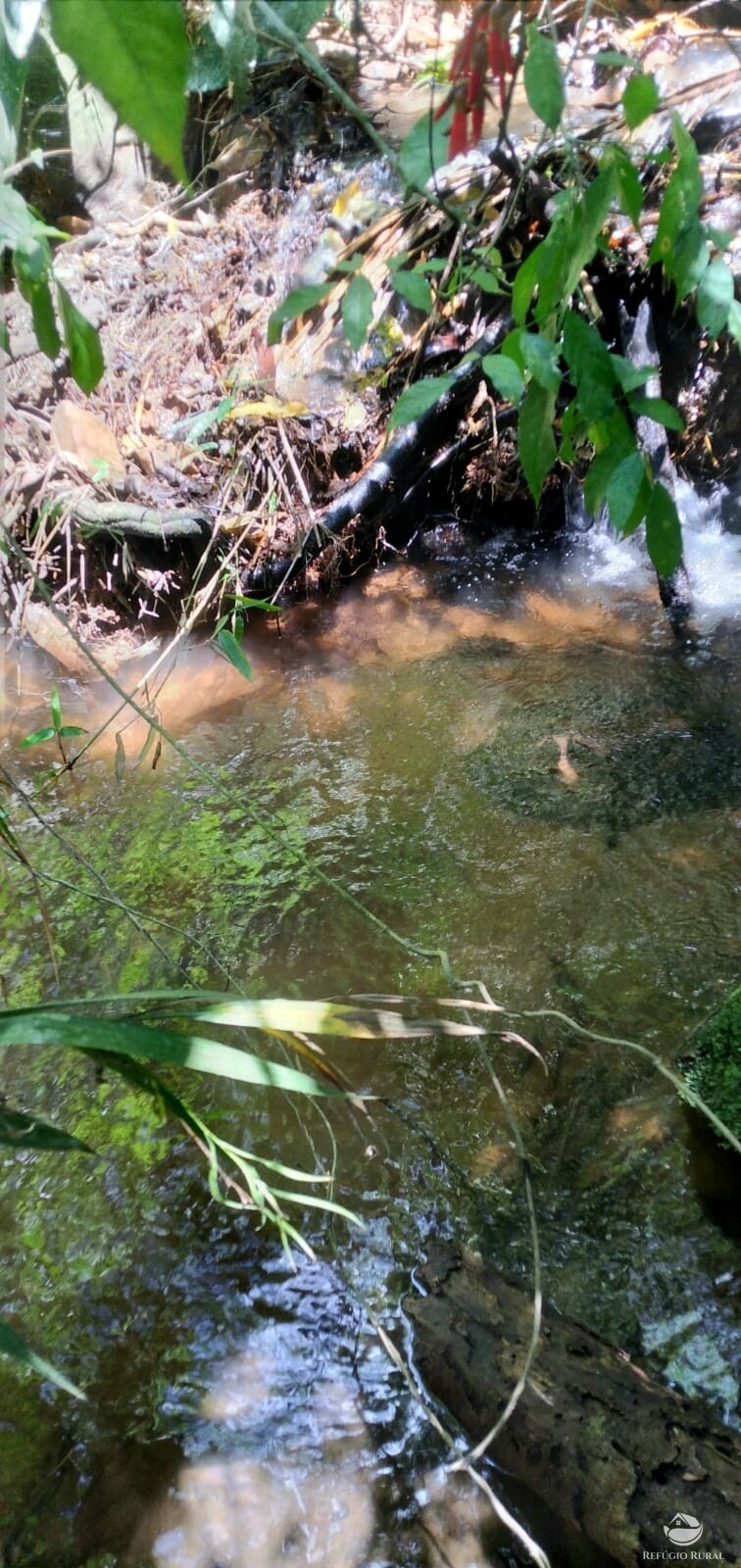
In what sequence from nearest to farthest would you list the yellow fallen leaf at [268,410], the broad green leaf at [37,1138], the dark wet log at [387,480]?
1. the broad green leaf at [37,1138]
2. the dark wet log at [387,480]
3. the yellow fallen leaf at [268,410]

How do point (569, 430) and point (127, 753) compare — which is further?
point (127, 753)

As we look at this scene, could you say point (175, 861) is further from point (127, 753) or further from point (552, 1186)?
point (552, 1186)

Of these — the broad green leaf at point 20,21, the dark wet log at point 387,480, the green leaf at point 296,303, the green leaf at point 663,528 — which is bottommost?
the dark wet log at point 387,480

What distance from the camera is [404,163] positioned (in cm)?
90

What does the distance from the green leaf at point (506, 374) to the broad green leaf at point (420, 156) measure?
24 centimetres

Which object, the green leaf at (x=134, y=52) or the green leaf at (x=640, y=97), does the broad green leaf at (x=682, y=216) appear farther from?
the green leaf at (x=134, y=52)

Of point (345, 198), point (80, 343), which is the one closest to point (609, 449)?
point (80, 343)

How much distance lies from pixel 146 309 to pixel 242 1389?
213 inches

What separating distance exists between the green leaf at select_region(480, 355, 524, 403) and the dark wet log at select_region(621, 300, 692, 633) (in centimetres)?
266

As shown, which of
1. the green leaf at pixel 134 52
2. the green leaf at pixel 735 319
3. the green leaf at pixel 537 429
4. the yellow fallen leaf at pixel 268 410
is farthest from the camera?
the yellow fallen leaf at pixel 268 410

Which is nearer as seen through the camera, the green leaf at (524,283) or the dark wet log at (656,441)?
the green leaf at (524,283)

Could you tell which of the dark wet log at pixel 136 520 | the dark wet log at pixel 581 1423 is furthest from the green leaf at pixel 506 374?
the dark wet log at pixel 136 520

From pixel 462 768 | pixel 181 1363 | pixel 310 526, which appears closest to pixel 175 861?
pixel 462 768

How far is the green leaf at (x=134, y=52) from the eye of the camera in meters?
0.41
